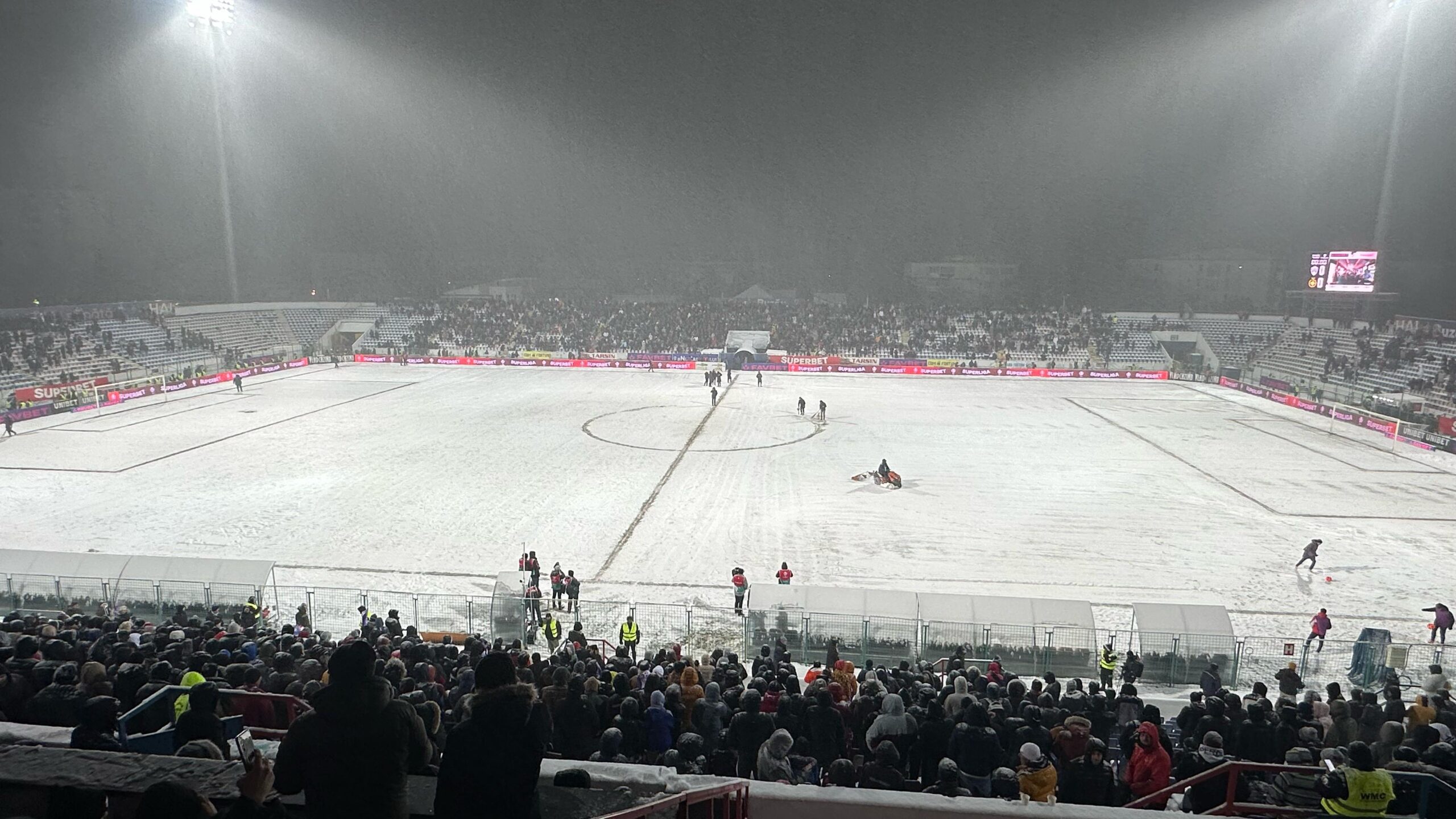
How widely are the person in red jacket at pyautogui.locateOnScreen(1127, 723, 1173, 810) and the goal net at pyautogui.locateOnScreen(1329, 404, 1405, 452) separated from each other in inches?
1449

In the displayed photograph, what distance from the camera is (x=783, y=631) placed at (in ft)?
48.1

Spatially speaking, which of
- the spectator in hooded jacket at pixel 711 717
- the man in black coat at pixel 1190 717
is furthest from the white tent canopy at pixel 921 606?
the spectator in hooded jacket at pixel 711 717

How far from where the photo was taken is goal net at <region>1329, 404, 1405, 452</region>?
3728 cm

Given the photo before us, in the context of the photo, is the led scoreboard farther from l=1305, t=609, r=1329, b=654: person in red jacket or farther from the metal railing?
the metal railing

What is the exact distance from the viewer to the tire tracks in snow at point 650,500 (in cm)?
1961

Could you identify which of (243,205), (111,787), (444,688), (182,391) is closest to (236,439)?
(182,391)

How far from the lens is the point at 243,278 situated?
77.6 metres

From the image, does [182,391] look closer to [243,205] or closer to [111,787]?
[243,205]

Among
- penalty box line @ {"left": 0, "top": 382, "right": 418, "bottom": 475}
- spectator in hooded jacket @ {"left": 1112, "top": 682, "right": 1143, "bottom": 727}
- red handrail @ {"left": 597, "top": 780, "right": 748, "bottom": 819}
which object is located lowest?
penalty box line @ {"left": 0, "top": 382, "right": 418, "bottom": 475}

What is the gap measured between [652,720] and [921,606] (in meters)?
7.71

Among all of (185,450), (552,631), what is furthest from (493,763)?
(185,450)

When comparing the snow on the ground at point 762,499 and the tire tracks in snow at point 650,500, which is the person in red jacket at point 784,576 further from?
the tire tracks in snow at point 650,500

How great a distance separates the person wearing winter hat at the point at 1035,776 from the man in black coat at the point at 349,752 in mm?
4461

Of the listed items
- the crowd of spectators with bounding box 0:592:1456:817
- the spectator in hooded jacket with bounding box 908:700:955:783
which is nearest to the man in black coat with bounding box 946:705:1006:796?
the crowd of spectators with bounding box 0:592:1456:817
